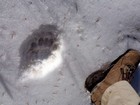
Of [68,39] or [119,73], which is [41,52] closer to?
[68,39]

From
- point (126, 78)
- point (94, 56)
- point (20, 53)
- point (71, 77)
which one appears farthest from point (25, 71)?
point (126, 78)

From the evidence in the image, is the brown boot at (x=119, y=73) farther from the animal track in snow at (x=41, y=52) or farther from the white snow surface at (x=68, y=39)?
the animal track in snow at (x=41, y=52)

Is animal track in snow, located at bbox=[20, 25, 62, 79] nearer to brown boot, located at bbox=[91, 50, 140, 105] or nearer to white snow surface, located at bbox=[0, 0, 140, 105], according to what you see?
white snow surface, located at bbox=[0, 0, 140, 105]

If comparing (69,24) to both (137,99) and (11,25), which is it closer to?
(11,25)

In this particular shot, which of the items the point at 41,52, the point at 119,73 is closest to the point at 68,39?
the point at 41,52

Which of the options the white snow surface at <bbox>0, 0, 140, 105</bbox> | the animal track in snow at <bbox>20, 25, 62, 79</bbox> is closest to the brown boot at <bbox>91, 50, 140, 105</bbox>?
the white snow surface at <bbox>0, 0, 140, 105</bbox>

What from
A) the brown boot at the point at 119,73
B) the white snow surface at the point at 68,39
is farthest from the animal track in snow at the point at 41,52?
the brown boot at the point at 119,73
